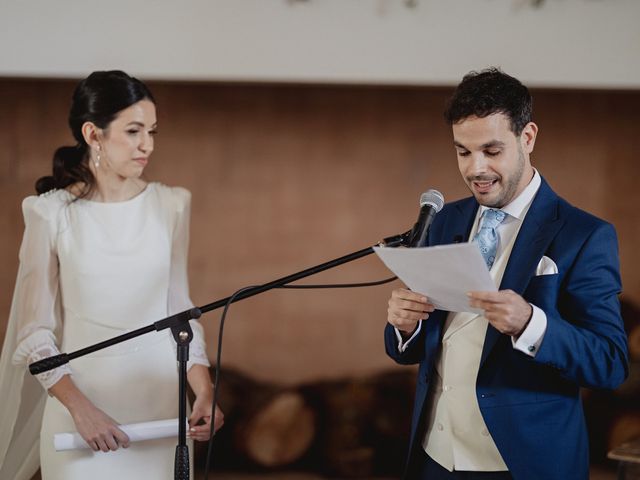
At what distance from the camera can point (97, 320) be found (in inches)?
85.5

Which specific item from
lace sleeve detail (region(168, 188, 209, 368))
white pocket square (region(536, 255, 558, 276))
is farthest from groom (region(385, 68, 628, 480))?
lace sleeve detail (region(168, 188, 209, 368))

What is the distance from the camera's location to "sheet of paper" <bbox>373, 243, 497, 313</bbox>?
1.47 meters

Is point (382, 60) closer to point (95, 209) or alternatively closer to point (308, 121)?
point (308, 121)

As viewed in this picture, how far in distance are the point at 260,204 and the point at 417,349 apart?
1.99m

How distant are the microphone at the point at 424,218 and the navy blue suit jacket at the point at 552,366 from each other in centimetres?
21

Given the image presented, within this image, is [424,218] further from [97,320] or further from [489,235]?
[97,320]

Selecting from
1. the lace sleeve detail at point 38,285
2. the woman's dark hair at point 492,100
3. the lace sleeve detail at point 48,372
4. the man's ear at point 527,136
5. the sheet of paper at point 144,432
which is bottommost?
the sheet of paper at point 144,432

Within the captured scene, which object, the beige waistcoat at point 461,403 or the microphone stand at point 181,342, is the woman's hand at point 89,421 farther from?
the beige waistcoat at point 461,403

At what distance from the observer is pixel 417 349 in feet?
6.25

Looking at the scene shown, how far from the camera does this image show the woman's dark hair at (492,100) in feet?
5.73

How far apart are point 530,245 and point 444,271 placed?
29cm

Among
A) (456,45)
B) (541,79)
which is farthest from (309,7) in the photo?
(541,79)

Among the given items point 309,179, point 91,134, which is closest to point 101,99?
point 91,134

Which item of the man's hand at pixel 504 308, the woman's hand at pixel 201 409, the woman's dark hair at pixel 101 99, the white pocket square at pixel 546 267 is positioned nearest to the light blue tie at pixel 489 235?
the white pocket square at pixel 546 267
